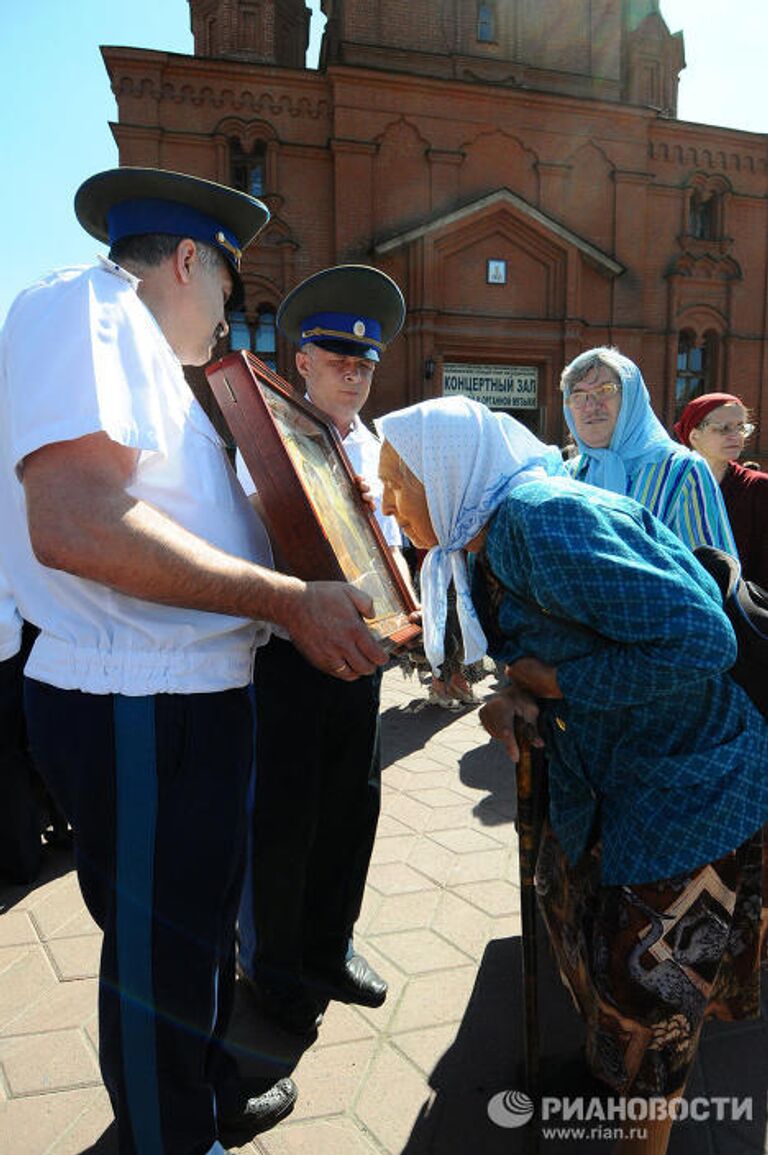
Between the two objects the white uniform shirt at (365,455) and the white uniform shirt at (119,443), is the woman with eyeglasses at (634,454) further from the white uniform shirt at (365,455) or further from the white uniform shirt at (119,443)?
the white uniform shirt at (119,443)

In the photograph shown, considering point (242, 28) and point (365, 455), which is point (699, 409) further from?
point (242, 28)

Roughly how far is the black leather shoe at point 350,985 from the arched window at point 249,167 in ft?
49.0

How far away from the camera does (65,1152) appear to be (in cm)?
176

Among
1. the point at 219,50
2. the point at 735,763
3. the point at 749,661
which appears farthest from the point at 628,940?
the point at 219,50

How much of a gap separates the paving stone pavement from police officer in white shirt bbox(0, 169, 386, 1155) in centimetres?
64

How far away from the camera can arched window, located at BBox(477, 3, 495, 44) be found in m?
16.2

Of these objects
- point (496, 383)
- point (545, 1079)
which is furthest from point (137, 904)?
point (496, 383)

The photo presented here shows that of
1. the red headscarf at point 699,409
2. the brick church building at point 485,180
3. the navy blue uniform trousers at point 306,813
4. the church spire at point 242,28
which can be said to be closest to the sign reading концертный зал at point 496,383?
the brick church building at point 485,180

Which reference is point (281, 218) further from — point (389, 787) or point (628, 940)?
point (628, 940)

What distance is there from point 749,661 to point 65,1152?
2028 millimetres

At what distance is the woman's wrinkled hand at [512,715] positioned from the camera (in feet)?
5.67

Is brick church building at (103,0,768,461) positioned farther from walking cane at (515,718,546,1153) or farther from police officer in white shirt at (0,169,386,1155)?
police officer in white shirt at (0,169,386,1155)

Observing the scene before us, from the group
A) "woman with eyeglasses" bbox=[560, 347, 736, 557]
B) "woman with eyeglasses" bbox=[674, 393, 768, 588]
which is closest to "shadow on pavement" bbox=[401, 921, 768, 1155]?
"woman with eyeglasses" bbox=[560, 347, 736, 557]

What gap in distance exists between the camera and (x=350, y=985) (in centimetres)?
223
